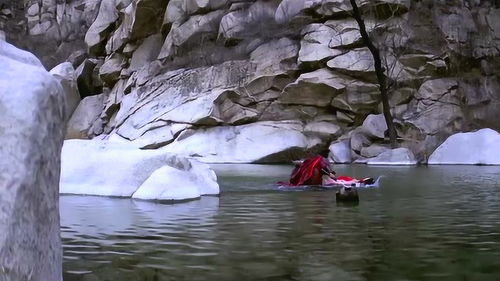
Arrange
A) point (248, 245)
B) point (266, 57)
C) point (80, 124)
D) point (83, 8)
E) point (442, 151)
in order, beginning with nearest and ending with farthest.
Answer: point (248, 245) < point (442, 151) < point (266, 57) < point (80, 124) < point (83, 8)

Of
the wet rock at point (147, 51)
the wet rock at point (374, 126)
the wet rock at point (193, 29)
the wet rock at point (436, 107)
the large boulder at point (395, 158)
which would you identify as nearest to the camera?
the large boulder at point (395, 158)

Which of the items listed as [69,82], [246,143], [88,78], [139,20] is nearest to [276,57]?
[246,143]

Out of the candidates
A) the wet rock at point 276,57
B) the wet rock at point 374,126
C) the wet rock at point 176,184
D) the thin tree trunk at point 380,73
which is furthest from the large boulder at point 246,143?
the wet rock at point 176,184

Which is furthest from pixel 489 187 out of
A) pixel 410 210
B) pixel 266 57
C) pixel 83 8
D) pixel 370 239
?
pixel 83 8

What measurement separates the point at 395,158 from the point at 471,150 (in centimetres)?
240

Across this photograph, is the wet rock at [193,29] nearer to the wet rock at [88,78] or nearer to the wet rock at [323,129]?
the wet rock at [88,78]

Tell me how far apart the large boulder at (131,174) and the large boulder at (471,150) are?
39.4 feet

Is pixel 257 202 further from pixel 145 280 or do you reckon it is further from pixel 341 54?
pixel 341 54

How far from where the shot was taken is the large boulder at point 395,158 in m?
20.5

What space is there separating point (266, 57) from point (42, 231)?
23956mm

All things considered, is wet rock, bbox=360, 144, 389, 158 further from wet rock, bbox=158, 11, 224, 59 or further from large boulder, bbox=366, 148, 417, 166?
wet rock, bbox=158, 11, 224, 59

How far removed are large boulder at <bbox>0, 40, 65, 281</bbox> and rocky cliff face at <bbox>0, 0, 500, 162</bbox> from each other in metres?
19.8

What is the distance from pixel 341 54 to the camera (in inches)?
978

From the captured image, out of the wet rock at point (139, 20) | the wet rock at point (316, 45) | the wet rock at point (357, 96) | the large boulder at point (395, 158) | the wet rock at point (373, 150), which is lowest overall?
the large boulder at point (395, 158)
